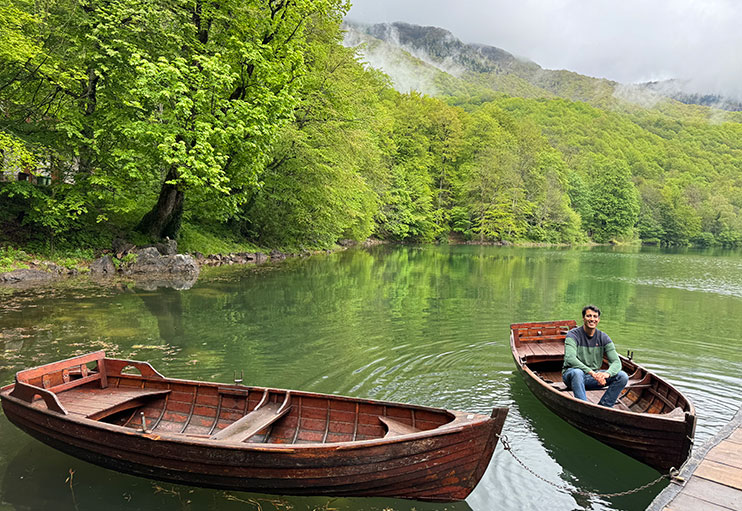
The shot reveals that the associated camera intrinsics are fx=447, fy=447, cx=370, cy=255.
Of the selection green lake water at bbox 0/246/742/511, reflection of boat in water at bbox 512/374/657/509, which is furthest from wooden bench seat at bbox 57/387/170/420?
reflection of boat in water at bbox 512/374/657/509

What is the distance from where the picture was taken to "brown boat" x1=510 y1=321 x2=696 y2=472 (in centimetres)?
506

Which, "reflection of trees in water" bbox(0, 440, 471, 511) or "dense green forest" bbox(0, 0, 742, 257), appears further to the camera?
"dense green forest" bbox(0, 0, 742, 257)

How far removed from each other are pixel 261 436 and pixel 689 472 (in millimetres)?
4671

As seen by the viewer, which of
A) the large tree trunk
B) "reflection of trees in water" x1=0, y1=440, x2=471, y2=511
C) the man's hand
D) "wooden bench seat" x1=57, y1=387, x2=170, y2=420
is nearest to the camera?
"reflection of trees in water" x1=0, y1=440, x2=471, y2=511

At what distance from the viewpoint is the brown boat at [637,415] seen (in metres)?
5.06

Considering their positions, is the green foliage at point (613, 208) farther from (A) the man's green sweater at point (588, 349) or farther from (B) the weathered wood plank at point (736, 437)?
(B) the weathered wood plank at point (736, 437)

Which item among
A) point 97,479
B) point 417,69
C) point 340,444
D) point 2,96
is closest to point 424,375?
point 340,444

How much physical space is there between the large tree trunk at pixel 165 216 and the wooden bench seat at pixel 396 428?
1850 centimetres

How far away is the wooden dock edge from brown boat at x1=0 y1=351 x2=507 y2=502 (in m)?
1.52

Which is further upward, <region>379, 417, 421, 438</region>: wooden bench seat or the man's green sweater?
the man's green sweater

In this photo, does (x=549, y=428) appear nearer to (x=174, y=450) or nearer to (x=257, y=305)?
(x=174, y=450)

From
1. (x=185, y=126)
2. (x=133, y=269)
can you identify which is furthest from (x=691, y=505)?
(x=133, y=269)

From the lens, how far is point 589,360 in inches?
272

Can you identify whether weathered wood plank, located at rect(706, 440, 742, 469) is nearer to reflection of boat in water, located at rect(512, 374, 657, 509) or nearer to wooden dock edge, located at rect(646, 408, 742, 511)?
wooden dock edge, located at rect(646, 408, 742, 511)
